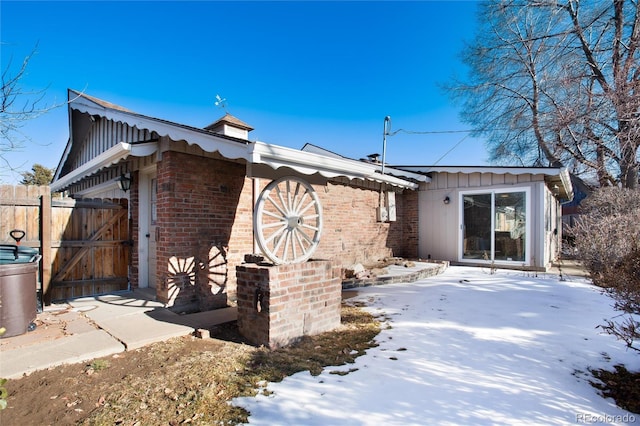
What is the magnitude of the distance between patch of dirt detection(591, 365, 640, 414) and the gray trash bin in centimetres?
574

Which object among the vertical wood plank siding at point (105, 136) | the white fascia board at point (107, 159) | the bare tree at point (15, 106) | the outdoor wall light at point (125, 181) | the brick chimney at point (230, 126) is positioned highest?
the brick chimney at point (230, 126)

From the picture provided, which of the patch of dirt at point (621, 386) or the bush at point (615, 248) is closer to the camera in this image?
the patch of dirt at point (621, 386)

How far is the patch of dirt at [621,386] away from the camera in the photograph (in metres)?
2.36

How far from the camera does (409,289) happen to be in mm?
6207

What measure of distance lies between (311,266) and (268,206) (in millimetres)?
2610

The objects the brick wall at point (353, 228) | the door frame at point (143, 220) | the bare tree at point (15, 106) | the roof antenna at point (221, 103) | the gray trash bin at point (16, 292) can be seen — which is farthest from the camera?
the roof antenna at point (221, 103)

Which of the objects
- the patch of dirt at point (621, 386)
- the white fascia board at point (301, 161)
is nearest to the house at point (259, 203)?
the white fascia board at point (301, 161)

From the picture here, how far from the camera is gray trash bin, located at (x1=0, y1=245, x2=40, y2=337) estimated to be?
3422 mm

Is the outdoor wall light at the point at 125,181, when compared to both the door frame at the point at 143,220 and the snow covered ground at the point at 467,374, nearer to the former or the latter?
the door frame at the point at 143,220

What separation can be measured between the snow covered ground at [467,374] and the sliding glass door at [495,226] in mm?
3983

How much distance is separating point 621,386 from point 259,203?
3836 mm

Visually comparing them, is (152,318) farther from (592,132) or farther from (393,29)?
(393,29)

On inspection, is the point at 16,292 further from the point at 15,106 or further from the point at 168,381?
the point at 168,381

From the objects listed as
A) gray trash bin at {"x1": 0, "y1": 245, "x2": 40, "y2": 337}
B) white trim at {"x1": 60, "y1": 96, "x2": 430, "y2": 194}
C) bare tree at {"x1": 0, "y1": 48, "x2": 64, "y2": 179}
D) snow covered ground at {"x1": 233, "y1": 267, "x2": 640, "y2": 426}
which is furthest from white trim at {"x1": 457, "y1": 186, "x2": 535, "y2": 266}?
gray trash bin at {"x1": 0, "y1": 245, "x2": 40, "y2": 337}
